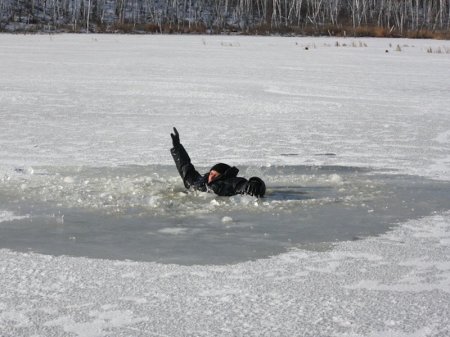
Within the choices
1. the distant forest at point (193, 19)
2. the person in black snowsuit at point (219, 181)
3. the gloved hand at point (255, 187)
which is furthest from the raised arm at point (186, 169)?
the distant forest at point (193, 19)

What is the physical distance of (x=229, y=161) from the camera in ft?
23.8

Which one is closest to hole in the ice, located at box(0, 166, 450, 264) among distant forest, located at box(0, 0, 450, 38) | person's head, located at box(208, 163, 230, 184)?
person's head, located at box(208, 163, 230, 184)

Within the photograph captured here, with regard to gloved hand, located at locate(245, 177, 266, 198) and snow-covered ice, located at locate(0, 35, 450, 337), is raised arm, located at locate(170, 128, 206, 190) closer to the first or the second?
snow-covered ice, located at locate(0, 35, 450, 337)

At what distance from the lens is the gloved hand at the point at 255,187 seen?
5.50 metres

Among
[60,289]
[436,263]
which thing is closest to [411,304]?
[436,263]

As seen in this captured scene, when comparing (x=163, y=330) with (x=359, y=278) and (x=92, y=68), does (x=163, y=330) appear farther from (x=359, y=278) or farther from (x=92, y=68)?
(x=92, y=68)

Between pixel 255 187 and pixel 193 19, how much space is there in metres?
64.7

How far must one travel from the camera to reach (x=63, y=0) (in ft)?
215

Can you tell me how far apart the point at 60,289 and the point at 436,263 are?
72.6 inches

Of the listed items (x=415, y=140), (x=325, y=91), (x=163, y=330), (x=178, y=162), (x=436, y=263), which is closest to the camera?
(x=163, y=330)

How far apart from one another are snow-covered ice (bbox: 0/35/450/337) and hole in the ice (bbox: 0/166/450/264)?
0.23 feet

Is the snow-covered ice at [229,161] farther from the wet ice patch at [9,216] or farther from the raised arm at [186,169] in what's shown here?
the raised arm at [186,169]

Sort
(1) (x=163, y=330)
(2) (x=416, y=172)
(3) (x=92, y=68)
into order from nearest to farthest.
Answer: (1) (x=163, y=330) → (2) (x=416, y=172) → (3) (x=92, y=68)

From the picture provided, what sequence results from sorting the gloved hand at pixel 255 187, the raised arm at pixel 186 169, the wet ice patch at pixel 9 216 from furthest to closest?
the raised arm at pixel 186 169 < the gloved hand at pixel 255 187 < the wet ice patch at pixel 9 216
